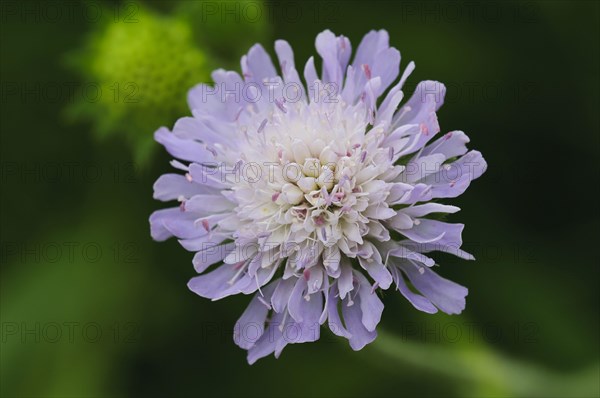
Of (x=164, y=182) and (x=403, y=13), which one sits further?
(x=403, y=13)

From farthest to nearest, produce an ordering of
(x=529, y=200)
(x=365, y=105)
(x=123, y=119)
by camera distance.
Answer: (x=529, y=200)
(x=123, y=119)
(x=365, y=105)

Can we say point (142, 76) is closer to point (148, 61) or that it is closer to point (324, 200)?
point (148, 61)

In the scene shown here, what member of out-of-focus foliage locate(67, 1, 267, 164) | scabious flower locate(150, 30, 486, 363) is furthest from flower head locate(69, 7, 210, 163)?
scabious flower locate(150, 30, 486, 363)

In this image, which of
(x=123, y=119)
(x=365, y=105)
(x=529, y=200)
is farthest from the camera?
(x=529, y=200)

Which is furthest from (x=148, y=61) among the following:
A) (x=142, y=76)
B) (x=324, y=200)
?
(x=324, y=200)

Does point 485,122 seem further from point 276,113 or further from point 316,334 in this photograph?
point 316,334

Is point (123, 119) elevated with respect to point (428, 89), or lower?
elevated

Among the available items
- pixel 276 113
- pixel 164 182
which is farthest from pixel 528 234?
pixel 164 182
